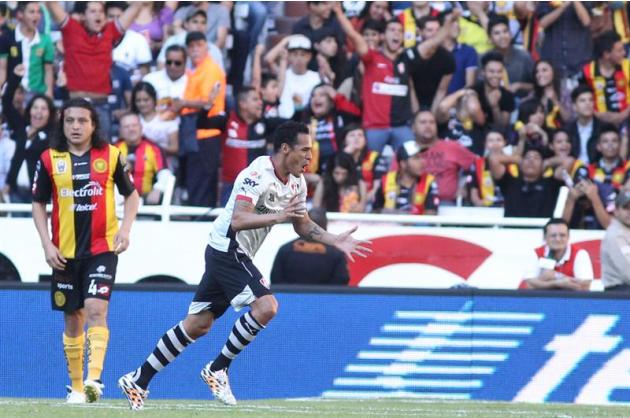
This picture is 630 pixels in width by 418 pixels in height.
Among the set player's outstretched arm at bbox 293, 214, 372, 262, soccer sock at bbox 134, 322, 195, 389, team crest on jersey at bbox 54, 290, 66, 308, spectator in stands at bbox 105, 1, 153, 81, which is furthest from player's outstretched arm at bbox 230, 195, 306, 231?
spectator in stands at bbox 105, 1, 153, 81

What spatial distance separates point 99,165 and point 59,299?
1.04 metres

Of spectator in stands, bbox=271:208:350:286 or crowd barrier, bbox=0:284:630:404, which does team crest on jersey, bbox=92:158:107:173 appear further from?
Result: spectator in stands, bbox=271:208:350:286

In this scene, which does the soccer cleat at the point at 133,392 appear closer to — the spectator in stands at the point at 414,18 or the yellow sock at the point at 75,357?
the yellow sock at the point at 75,357

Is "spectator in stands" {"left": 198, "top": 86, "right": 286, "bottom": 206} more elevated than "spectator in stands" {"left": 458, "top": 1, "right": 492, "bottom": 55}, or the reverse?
"spectator in stands" {"left": 458, "top": 1, "right": 492, "bottom": 55}

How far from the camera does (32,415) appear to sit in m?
8.75

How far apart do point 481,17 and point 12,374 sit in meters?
7.72

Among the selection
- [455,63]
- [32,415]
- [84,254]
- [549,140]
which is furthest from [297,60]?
[32,415]

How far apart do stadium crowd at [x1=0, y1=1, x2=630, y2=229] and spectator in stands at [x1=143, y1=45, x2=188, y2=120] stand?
0.08ft

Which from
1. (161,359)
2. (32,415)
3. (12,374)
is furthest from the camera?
(12,374)

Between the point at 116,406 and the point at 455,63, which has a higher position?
the point at 455,63

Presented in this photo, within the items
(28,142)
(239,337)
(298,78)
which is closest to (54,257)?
(239,337)

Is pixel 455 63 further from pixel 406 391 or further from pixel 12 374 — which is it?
pixel 12 374

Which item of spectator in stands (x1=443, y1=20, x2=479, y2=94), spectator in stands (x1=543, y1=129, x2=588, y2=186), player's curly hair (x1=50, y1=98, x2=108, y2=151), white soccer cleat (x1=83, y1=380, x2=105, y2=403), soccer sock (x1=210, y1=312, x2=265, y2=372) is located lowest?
white soccer cleat (x1=83, y1=380, x2=105, y2=403)

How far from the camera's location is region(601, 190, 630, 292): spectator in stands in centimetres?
1312
